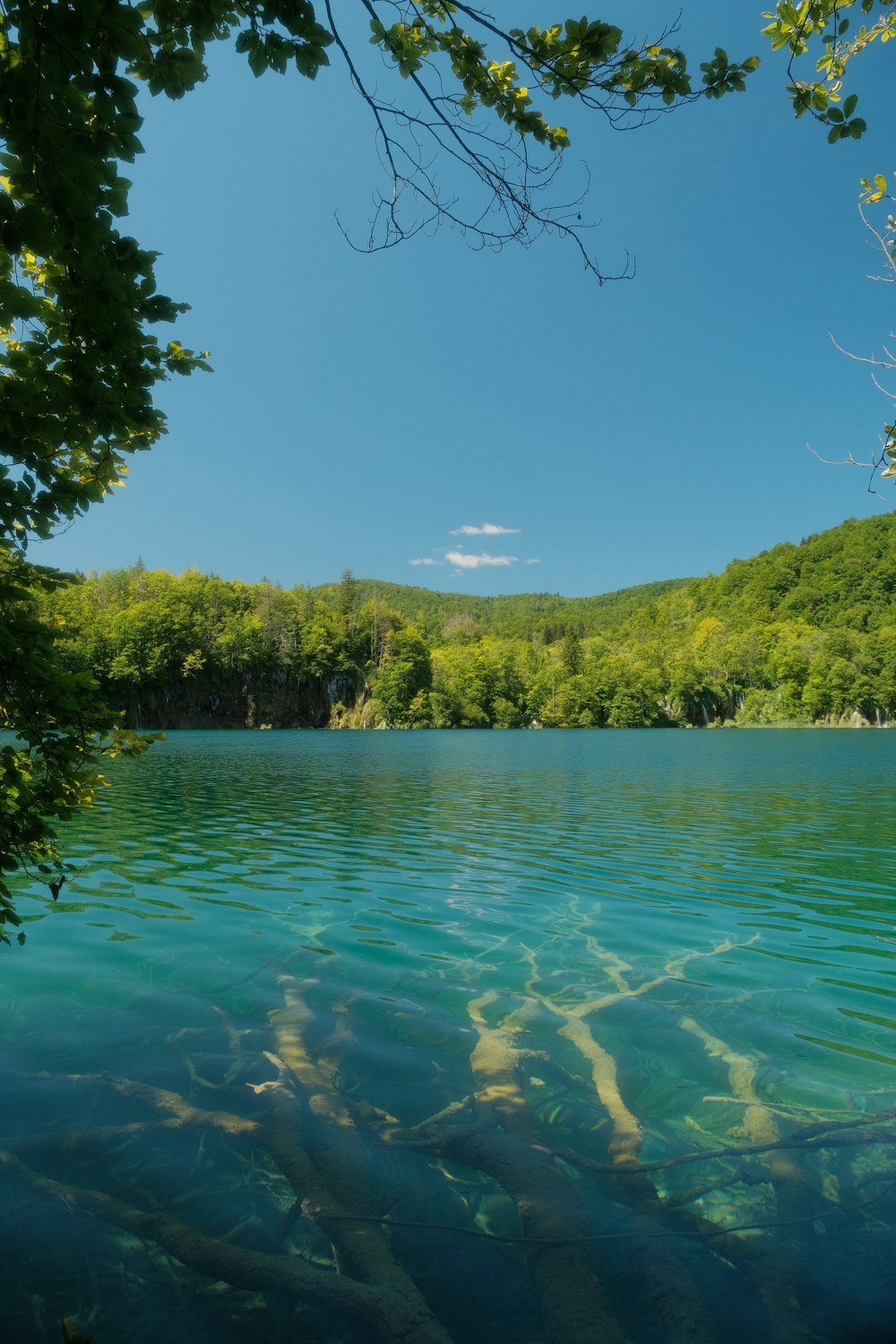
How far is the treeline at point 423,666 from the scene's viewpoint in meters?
109

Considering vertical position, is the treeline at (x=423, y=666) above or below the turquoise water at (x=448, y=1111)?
above

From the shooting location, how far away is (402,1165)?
4035mm

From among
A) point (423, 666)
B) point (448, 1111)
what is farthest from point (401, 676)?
point (448, 1111)

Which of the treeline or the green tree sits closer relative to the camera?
the treeline

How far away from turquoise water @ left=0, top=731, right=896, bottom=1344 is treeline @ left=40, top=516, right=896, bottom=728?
96.2 meters

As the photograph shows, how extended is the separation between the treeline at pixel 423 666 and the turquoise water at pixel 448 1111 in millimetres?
96210

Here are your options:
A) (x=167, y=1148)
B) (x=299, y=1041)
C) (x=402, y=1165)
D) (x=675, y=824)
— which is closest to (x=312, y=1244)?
(x=402, y=1165)

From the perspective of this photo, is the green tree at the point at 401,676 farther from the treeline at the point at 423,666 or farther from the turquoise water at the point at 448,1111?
the turquoise water at the point at 448,1111

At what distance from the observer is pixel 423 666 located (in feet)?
410

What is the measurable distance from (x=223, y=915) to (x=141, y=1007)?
314 centimetres

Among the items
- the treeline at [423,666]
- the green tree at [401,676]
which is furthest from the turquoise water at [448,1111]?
the green tree at [401,676]

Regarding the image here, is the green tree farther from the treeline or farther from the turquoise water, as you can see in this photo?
the turquoise water

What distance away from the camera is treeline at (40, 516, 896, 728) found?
109 meters

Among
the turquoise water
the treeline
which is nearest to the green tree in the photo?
the treeline
